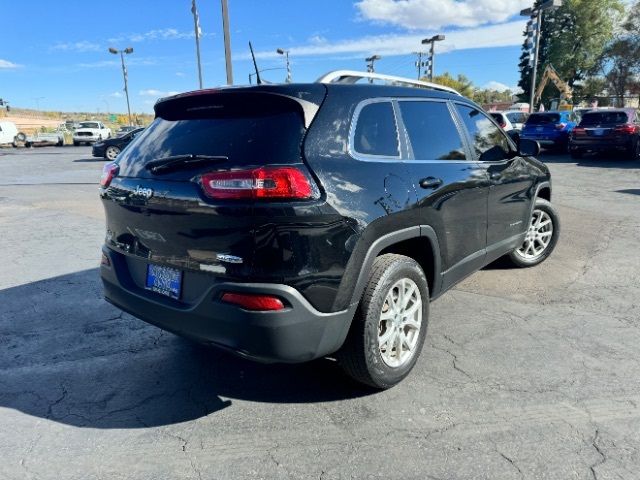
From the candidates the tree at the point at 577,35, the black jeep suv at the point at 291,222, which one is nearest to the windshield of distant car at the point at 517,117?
the black jeep suv at the point at 291,222

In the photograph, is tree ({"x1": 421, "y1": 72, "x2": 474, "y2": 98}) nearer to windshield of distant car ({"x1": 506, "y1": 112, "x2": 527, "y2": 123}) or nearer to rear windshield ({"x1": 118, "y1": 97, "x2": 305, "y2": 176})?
windshield of distant car ({"x1": 506, "y1": 112, "x2": 527, "y2": 123})

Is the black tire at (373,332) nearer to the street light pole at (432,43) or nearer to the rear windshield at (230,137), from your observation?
the rear windshield at (230,137)

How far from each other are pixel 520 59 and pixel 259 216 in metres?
64.3

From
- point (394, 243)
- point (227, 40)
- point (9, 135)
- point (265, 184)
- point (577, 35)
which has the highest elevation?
point (577, 35)

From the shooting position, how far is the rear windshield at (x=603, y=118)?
16.1 meters

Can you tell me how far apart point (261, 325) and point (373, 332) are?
2.36ft

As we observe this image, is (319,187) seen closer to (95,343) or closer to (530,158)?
(95,343)

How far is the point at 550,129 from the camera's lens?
62.9 feet

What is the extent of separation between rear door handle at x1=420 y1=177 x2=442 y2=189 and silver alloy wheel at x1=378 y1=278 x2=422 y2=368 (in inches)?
24.4

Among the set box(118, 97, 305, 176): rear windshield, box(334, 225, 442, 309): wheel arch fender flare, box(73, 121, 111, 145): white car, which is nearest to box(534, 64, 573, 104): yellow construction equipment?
box(73, 121, 111, 145): white car

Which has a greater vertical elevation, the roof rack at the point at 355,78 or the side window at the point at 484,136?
the roof rack at the point at 355,78

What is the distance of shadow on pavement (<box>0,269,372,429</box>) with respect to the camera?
2896 mm

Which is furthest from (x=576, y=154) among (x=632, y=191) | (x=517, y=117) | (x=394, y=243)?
(x=394, y=243)

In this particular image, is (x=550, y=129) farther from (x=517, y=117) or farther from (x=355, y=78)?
(x=355, y=78)
